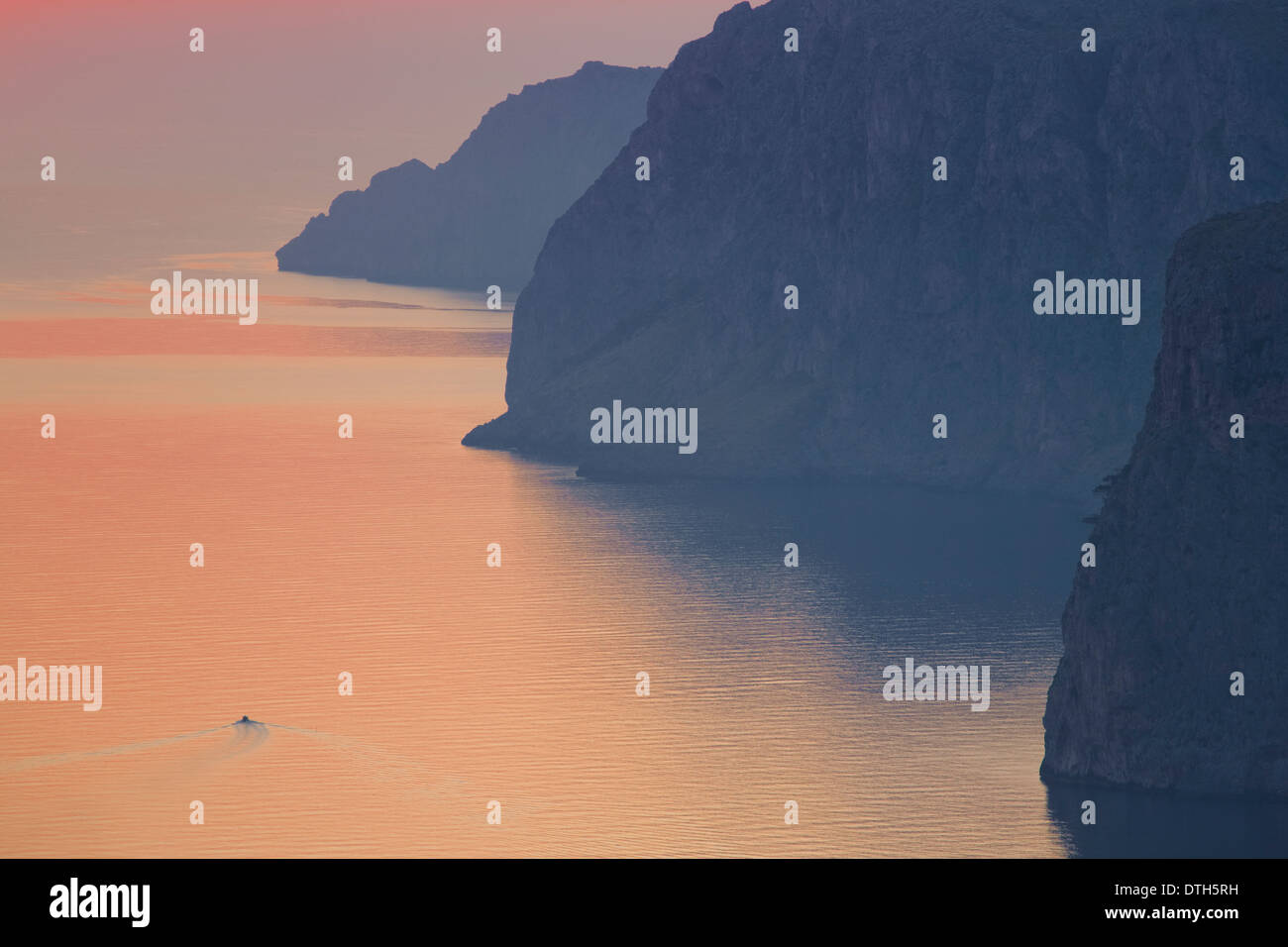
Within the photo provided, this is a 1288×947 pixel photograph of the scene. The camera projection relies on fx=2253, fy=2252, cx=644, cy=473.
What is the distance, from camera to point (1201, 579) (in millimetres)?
92812

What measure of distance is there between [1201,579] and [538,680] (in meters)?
41.5

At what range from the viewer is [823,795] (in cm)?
9625

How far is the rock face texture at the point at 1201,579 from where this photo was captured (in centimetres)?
9144

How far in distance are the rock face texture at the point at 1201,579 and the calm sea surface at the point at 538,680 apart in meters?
2.54

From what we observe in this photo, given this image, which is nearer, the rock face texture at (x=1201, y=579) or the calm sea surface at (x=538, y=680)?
the calm sea surface at (x=538, y=680)

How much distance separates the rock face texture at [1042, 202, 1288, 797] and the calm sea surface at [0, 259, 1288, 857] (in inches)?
100
